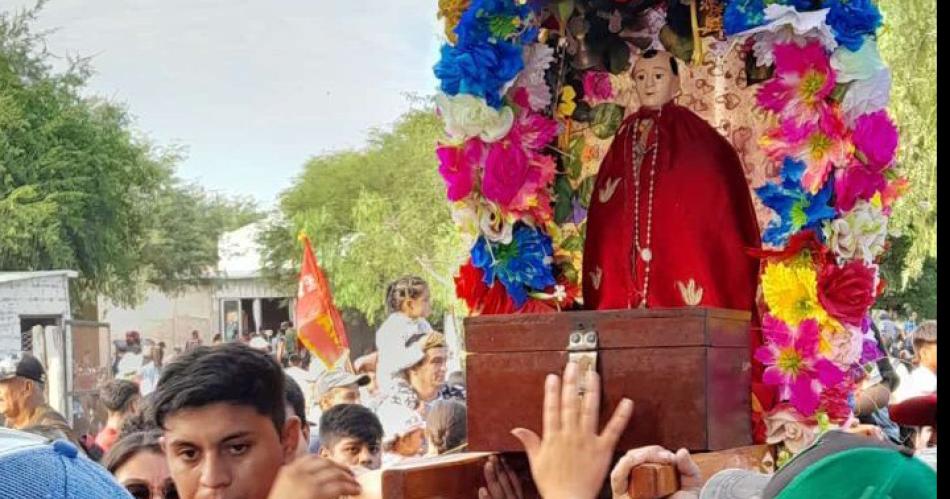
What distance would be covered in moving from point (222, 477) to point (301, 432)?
0.93 feet

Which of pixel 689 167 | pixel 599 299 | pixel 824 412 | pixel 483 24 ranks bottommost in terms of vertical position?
pixel 824 412

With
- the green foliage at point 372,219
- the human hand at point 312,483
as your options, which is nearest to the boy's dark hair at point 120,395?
the human hand at point 312,483

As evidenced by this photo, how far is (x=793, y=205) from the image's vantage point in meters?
3.40

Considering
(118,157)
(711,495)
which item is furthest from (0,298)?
(711,495)

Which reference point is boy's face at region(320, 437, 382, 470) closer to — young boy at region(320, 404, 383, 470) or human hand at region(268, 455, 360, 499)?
young boy at region(320, 404, 383, 470)

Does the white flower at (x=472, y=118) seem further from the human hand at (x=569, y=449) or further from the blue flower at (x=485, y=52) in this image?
the human hand at (x=569, y=449)

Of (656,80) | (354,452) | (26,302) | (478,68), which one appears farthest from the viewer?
(26,302)

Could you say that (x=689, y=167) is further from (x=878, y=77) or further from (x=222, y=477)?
(x=222, y=477)

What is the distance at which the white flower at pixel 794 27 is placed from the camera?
3244mm

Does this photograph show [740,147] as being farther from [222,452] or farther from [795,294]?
[222,452]

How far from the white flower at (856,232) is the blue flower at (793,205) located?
0.10 feet

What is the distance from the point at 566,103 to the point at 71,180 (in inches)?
603

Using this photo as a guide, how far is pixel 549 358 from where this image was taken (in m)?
2.97

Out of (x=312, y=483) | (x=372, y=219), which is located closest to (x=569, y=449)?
(x=312, y=483)
